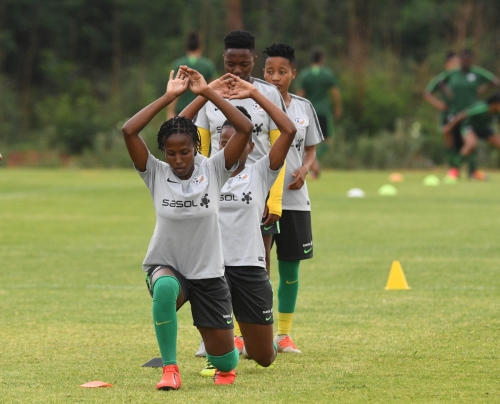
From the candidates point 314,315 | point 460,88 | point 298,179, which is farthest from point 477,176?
point 298,179

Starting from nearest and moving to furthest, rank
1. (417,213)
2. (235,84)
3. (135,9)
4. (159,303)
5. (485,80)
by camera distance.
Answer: (159,303)
(235,84)
(417,213)
(485,80)
(135,9)

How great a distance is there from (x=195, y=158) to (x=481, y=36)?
4017 centimetres

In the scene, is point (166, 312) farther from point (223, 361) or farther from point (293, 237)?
point (293, 237)

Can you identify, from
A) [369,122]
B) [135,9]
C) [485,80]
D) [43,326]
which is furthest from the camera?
[135,9]

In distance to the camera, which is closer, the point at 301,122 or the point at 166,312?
the point at 166,312

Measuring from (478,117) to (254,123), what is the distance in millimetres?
17380

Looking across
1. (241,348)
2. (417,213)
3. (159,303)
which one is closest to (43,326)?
(241,348)

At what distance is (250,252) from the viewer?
5.93 m

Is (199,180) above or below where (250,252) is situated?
above

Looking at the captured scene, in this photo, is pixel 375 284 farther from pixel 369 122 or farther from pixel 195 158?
pixel 369 122

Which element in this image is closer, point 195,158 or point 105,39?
point 195,158

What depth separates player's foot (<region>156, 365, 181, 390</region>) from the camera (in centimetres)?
530

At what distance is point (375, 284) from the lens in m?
9.45

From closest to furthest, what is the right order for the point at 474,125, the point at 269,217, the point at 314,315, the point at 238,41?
the point at 238,41, the point at 269,217, the point at 314,315, the point at 474,125
